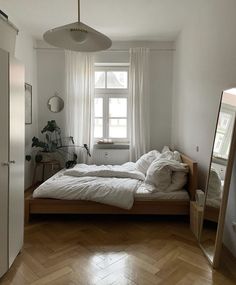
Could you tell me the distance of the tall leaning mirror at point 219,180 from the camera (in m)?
2.27

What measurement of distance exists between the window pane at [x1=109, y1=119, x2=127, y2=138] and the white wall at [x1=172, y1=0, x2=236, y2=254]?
3.79 ft

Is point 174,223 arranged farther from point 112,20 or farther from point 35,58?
point 35,58

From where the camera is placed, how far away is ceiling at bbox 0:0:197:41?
341 centimetres

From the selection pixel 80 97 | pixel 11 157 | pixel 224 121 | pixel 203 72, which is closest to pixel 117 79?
pixel 80 97

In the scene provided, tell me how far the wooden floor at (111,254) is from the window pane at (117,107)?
2.46 meters

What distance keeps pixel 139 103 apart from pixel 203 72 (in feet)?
5.93

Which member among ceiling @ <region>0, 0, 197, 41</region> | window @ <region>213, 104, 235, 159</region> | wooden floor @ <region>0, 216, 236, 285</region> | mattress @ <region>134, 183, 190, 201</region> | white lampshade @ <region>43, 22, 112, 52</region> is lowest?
wooden floor @ <region>0, 216, 236, 285</region>

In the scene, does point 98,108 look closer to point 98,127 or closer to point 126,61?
point 98,127

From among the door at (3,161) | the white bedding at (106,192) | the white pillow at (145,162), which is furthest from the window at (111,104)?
the door at (3,161)

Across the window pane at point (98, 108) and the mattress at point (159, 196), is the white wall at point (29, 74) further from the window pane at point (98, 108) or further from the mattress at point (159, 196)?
the mattress at point (159, 196)

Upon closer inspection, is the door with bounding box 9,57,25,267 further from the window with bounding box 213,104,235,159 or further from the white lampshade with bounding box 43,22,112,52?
the window with bounding box 213,104,235,159

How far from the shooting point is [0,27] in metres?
1.96

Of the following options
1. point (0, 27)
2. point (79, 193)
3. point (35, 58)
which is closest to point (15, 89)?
point (0, 27)

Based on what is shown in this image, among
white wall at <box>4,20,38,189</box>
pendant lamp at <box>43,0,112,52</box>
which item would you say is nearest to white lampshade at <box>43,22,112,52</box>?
pendant lamp at <box>43,0,112,52</box>
